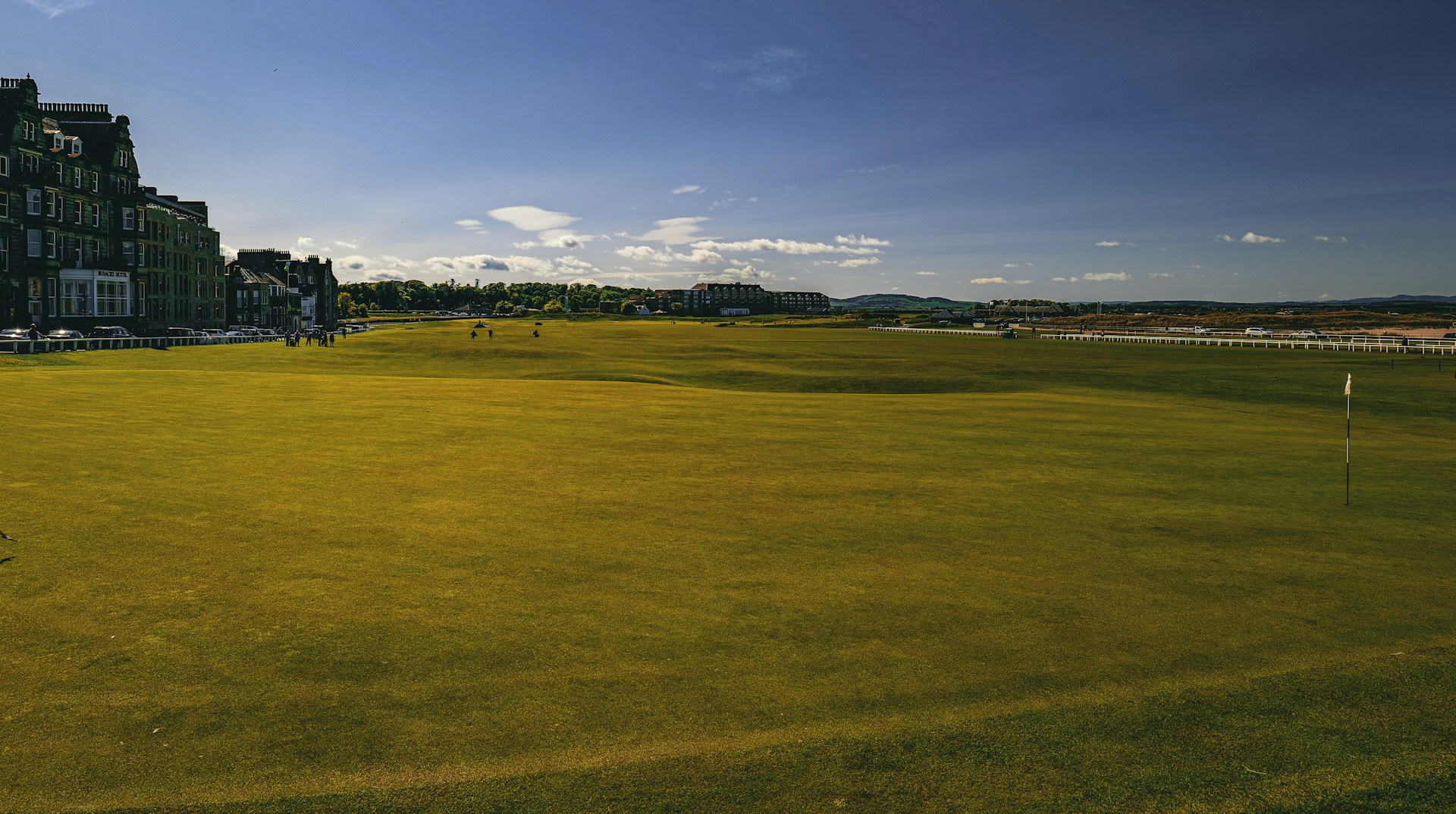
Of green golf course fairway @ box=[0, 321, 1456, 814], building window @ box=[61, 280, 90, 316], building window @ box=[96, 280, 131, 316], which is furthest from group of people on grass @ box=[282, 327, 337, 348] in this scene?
green golf course fairway @ box=[0, 321, 1456, 814]

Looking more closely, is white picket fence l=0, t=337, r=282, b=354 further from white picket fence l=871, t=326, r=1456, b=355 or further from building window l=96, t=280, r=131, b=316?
white picket fence l=871, t=326, r=1456, b=355

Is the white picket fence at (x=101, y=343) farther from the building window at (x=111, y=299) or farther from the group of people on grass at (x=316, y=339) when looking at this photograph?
the building window at (x=111, y=299)

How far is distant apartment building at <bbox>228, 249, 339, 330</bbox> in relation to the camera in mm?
137250

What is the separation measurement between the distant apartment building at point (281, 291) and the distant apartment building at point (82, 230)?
23708 millimetres

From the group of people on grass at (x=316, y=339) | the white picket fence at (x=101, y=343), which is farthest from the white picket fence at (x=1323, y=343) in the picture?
the white picket fence at (x=101, y=343)

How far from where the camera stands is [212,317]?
117 m

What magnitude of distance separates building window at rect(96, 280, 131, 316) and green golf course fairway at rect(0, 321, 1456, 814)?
77.1 m

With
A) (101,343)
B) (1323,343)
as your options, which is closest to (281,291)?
(101,343)

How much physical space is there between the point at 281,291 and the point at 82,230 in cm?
6677

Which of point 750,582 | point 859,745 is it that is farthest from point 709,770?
point 750,582

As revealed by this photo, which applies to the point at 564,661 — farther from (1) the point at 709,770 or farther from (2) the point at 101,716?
(2) the point at 101,716

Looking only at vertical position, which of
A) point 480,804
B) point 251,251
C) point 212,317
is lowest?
point 480,804

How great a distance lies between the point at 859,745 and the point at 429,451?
17.2 metres

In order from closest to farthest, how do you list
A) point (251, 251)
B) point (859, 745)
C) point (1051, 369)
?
point (859, 745) < point (1051, 369) < point (251, 251)
